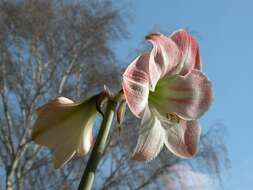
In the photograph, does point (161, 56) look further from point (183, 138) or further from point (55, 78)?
point (55, 78)

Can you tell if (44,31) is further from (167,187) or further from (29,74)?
(167,187)

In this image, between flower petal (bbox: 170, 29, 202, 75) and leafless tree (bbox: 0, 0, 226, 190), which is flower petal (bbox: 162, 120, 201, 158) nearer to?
flower petal (bbox: 170, 29, 202, 75)

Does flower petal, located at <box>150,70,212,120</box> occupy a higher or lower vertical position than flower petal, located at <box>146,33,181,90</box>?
lower

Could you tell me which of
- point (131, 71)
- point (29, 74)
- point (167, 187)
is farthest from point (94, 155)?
point (29, 74)

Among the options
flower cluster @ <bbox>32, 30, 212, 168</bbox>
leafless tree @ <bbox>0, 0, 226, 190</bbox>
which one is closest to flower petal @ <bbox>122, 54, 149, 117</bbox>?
flower cluster @ <bbox>32, 30, 212, 168</bbox>

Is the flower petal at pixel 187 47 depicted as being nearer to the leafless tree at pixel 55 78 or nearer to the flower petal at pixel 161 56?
the flower petal at pixel 161 56

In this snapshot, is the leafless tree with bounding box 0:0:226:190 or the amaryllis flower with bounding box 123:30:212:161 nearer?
the amaryllis flower with bounding box 123:30:212:161

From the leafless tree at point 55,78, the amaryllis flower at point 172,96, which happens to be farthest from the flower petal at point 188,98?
the leafless tree at point 55,78

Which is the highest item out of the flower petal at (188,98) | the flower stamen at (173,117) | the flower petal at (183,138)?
the flower petal at (188,98)
